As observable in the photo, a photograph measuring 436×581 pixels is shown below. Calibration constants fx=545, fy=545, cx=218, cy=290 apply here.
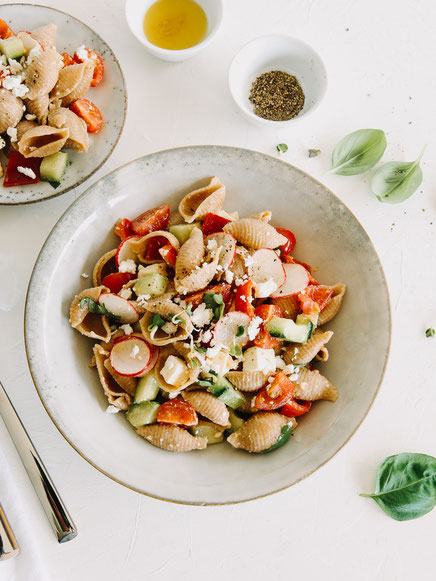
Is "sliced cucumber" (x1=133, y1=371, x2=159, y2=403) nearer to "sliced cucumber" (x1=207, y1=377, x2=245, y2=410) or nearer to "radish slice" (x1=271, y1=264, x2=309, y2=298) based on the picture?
"sliced cucumber" (x1=207, y1=377, x2=245, y2=410)

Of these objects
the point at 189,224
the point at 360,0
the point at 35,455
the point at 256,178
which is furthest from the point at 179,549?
the point at 360,0

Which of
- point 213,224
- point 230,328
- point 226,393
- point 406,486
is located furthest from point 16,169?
point 406,486

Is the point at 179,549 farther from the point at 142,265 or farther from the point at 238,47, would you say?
the point at 238,47

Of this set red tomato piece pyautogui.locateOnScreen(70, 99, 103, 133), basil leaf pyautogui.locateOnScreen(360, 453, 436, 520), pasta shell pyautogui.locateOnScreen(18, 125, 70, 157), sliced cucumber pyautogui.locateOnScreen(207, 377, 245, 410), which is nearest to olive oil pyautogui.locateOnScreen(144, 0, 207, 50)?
red tomato piece pyautogui.locateOnScreen(70, 99, 103, 133)

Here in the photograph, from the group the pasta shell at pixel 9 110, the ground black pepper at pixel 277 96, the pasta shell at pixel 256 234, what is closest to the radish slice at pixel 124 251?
the pasta shell at pixel 256 234

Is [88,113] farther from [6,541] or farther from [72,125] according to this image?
[6,541]

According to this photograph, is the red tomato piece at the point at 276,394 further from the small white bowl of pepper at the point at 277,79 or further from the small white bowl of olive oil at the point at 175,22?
the small white bowl of olive oil at the point at 175,22

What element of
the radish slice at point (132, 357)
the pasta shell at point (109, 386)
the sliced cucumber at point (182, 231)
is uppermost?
the sliced cucumber at point (182, 231)
